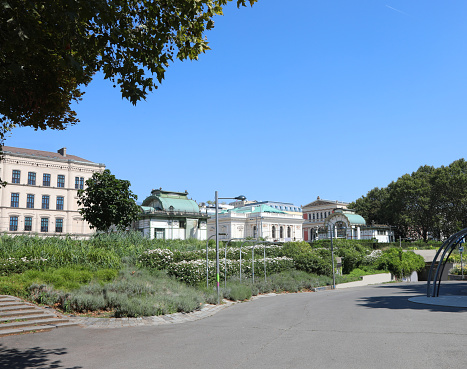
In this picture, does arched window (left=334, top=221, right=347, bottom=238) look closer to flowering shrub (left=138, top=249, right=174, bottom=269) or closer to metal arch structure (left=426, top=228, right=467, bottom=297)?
metal arch structure (left=426, top=228, right=467, bottom=297)

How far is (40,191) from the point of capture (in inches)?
2375

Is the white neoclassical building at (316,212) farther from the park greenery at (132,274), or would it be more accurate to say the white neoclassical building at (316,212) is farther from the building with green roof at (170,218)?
the park greenery at (132,274)

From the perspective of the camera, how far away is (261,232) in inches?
2972

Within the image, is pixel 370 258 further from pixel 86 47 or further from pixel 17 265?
pixel 86 47

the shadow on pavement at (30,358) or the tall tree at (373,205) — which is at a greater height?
the tall tree at (373,205)

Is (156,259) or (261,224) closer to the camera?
(156,259)

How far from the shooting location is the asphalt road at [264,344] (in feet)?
28.9

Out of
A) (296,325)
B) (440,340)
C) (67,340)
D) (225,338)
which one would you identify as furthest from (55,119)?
(440,340)

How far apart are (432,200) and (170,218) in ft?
161

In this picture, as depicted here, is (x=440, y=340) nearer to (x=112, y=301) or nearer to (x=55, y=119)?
(x=55, y=119)

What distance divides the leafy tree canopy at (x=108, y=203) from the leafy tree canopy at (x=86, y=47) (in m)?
23.6

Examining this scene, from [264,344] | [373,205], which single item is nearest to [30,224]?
[264,344]

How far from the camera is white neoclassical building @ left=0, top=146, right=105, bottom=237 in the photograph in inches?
2269

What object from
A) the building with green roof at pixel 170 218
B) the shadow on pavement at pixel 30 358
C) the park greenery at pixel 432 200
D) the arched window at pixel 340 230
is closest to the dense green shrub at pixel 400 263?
the arched window at pixel 340 230
